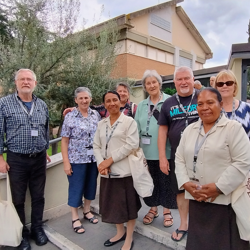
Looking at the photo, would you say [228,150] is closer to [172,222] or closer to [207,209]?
[207,209]

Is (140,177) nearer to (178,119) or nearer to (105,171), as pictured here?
(105,171)

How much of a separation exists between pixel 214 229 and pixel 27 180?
2109mm

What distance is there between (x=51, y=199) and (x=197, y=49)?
19216 mm

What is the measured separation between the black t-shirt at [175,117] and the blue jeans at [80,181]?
116 centimetres

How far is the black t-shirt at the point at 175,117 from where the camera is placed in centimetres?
221

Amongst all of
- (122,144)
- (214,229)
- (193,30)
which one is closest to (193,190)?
(214,229)

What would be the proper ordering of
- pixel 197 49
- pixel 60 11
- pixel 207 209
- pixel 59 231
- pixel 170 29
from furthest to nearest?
pixel 197 49, pixel 170 29, pixel 60 11, pixel 59 231, pixel 207 209

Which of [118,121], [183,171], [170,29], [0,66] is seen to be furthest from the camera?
[170,29]

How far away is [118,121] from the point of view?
2373 mm

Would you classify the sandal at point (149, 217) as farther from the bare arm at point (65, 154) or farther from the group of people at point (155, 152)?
the bare arm at point (65, 154)

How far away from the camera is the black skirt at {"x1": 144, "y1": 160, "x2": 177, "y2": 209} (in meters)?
2.64

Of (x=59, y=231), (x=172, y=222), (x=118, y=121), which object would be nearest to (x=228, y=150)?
(x=118, y=121)

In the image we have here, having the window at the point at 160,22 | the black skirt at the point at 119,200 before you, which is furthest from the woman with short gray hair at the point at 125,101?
the window at the point at 160,22

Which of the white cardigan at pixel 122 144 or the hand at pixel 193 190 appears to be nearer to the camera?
the hand at pixel 193 190
